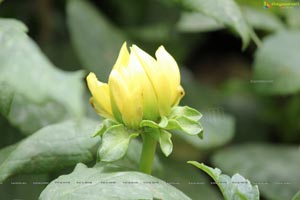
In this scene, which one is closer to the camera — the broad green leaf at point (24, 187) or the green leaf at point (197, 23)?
the broad green leaf at point (24, 187)

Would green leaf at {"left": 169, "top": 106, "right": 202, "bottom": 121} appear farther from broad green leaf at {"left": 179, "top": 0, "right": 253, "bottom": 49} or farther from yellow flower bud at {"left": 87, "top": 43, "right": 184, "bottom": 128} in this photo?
broad green leaf at {"left": 179, "top": 0, "right": 253, "bottom": 49}

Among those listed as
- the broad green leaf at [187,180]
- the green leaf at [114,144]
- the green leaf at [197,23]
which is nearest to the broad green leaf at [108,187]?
the green leaf at [114,144]

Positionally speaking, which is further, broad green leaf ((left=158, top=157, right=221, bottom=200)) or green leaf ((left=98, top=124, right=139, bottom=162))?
broad green leaf ((left=158, top=157, right=221, bottom=200))

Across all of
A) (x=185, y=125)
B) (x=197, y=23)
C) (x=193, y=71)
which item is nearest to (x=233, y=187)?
(x=185, y=125)

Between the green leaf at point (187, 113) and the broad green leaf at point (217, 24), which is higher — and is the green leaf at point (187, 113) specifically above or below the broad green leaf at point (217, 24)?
above

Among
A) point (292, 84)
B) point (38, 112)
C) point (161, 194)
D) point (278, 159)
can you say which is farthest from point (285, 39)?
point (161, 194)

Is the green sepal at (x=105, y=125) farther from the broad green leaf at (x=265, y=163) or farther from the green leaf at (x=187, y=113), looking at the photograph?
the broad green leaf at (x=265, y=163)

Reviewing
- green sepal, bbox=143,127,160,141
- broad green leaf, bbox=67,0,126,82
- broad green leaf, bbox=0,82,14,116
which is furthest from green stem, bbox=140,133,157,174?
broad green leaf, bbox=67,0,126,82
